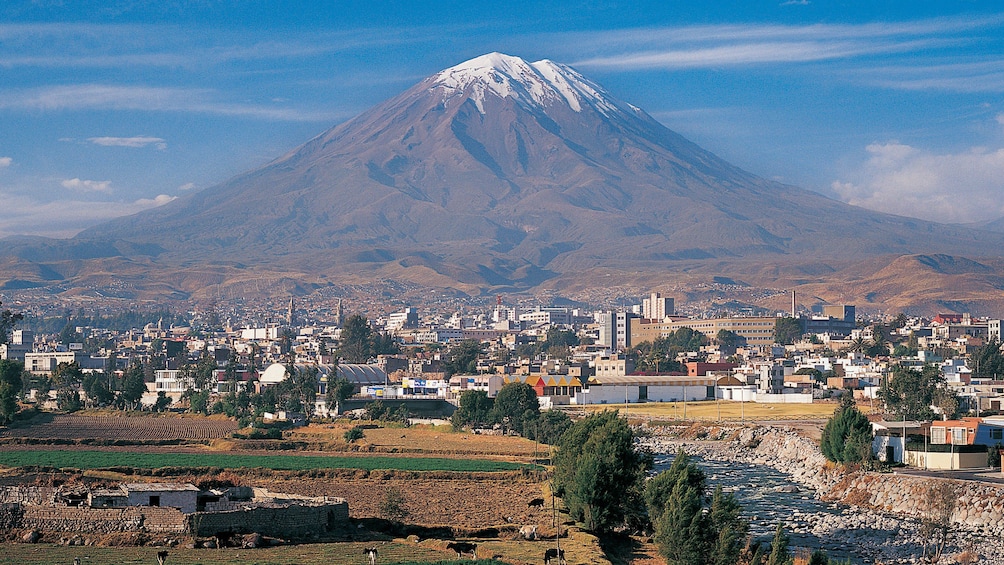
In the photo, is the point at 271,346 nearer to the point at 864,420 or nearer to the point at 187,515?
the point at 864,420

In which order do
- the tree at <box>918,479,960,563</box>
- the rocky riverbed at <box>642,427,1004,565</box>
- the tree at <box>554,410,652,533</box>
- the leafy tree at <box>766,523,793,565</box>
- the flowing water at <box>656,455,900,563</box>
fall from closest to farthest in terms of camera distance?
1. the leafy tree at <box>766,523,793,565</box>
2. the tree at <box>554,410,652,533</box>
3. the tree at <box>918,479,960,563</box>
4. the rocky riverbed at <box>642,427,1004,565</box>
5. the flowing water at <box>656,455,900,563</box>

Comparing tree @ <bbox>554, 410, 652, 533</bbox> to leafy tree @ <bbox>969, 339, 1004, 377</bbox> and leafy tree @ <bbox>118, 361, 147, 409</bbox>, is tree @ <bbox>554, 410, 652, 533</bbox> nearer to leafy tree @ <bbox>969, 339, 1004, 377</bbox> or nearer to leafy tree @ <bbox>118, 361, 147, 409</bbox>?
leafy tree @ <bbox>118, 361, 147, 409</bbox>

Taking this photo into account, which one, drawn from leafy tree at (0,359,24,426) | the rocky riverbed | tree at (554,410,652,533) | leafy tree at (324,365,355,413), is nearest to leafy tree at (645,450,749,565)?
tree at (554,410,652,533)

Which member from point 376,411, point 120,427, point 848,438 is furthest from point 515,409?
point 848,438

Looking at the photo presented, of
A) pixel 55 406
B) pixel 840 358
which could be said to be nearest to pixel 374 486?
pixel 55 406

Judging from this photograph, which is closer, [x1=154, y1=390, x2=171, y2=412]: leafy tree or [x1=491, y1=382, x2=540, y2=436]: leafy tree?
[x1=491, y1=382, x2=540, y2=436]: leafy tree
